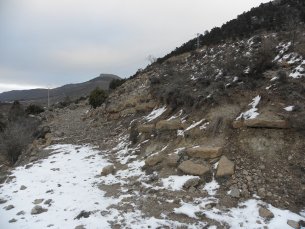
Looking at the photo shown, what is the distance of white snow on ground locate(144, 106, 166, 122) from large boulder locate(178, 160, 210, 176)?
16.8 feet

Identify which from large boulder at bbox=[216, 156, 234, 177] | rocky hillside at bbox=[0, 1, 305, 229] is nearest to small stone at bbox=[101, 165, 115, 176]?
rocky hillside at bbox=[0, 1, 305, 229]

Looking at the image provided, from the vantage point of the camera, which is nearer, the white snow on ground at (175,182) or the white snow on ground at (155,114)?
the white snow on ground at (175,182)

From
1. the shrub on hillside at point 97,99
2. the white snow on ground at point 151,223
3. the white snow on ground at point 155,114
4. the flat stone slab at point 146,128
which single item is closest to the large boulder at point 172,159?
the white snow on ground at point 151,223

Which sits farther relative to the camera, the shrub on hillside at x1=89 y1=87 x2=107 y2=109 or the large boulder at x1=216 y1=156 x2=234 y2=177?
the shrub on hillside at x1=89 y1=87 x2=107 y2=109

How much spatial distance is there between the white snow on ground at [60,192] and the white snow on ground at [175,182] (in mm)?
1295

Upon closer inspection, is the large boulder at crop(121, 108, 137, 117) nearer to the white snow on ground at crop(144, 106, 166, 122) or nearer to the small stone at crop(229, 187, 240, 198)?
the white snow on ground at crop(144, 106, 166, 122)

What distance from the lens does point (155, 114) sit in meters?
14.6

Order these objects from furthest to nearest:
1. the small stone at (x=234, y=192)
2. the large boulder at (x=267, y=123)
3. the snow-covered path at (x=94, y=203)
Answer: the large boulder at (x=267, y=123) < the small stone at (x=234, y=192) < the snow-covered path at (x=94, y=203)

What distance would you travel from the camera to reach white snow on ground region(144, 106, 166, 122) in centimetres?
1413

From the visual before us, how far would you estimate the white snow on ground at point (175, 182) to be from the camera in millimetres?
8438

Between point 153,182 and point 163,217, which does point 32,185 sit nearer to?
point 153,182

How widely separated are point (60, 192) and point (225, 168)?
434 centimetres

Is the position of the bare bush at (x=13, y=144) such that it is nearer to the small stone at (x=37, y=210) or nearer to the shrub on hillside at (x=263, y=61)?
the small stone at (x=37, y=210)

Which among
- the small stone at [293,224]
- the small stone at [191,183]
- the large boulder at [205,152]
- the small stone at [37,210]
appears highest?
Answer: the large boulder at [205,152]
